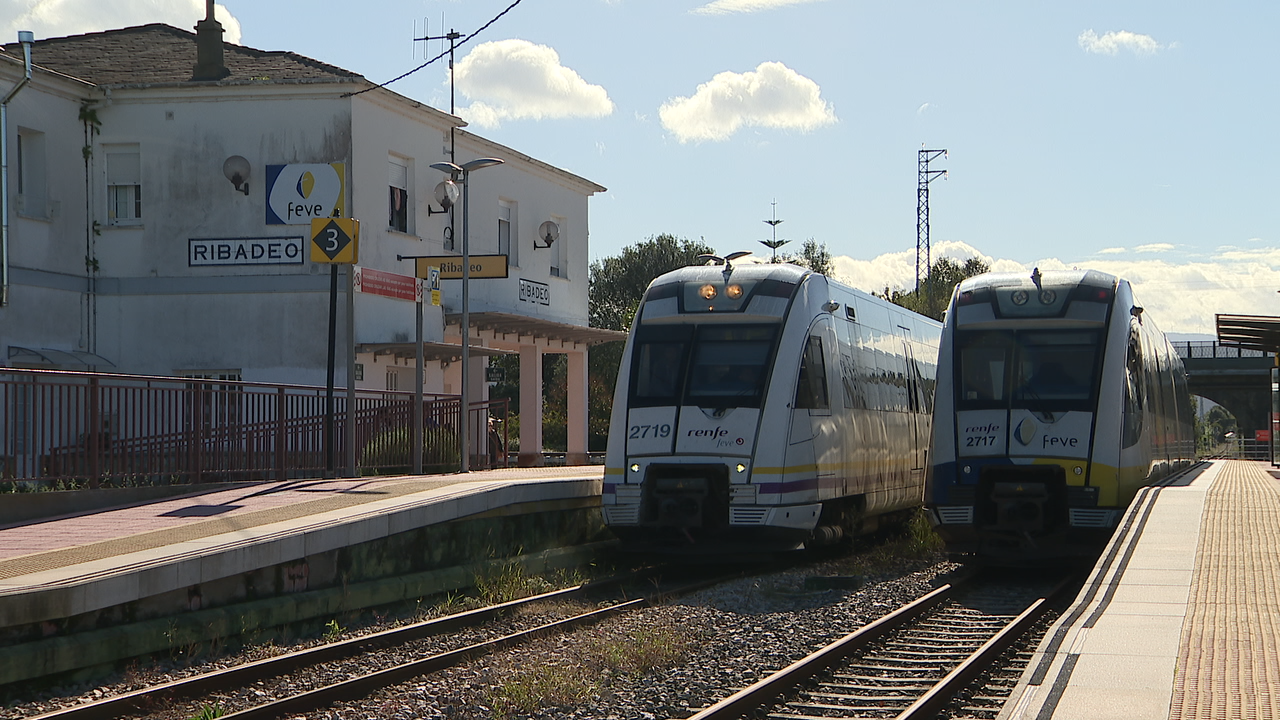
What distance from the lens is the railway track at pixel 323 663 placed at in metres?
8.21

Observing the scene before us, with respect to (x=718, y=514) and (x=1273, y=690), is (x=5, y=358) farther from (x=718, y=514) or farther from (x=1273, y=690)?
(x=1273, y=690)

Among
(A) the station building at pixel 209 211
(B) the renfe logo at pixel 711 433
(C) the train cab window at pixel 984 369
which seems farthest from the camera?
(A) the station building at pixel 209 211

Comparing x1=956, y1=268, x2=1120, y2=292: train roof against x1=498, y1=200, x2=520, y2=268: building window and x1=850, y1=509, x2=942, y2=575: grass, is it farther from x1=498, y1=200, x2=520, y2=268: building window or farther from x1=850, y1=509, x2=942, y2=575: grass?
x1=498, y1=200, x2=520, y2=268: building window

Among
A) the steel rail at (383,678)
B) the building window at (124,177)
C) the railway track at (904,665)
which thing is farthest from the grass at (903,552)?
the building window at (124,177)

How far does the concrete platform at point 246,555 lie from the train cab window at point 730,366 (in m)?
2.39

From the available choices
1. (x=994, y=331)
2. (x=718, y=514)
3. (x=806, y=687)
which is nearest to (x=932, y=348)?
(x=994, y=331)

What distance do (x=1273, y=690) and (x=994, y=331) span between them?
935cm

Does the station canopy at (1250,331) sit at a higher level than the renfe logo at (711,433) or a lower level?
higher

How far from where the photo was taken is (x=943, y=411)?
1573 centimetres

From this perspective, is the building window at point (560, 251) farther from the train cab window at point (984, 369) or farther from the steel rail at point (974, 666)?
the steel rail at point (974, 666)

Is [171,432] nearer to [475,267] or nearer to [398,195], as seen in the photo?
[475,267]

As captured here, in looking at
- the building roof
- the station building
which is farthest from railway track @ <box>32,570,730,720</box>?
the building roof

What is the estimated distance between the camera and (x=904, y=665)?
406 inches

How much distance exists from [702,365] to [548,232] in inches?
750
